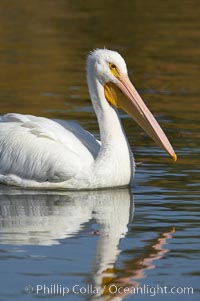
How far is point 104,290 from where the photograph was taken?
6262mm

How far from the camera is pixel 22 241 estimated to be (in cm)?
716

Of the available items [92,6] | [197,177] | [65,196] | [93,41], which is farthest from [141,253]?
[92,6]

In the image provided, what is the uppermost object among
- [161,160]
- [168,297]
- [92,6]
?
[92,6]

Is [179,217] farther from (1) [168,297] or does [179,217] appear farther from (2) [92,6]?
(2) [92,6]

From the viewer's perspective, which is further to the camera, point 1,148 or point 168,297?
point 1,148

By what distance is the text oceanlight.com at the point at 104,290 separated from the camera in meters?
6.19

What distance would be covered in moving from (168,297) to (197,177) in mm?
3018

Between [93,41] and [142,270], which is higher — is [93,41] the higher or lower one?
the higher one

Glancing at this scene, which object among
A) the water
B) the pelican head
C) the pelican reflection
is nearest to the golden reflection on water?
the water

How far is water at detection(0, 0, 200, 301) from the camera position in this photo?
21.4ft

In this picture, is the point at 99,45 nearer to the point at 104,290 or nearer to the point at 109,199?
the point at 109,199

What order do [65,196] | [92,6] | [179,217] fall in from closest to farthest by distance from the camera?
[179,217], [65,196], [92,6]

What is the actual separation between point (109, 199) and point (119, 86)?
914 mm

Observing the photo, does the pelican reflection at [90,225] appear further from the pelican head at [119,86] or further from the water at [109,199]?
the pelican head at [119,86]
